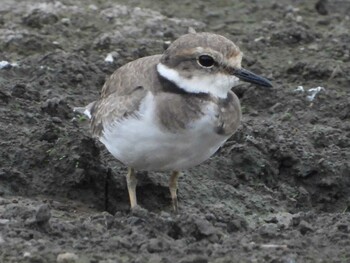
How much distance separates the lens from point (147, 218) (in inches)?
300

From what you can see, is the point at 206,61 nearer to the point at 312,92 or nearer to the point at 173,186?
the point at 173,186

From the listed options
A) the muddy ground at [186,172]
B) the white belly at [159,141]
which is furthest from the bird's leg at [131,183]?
the white belly at [159,141]

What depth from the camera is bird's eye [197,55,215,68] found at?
8.13 meters

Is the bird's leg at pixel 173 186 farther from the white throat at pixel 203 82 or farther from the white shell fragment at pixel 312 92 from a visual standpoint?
the white shell fragment at pixel 312 92

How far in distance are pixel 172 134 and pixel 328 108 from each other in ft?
10.1

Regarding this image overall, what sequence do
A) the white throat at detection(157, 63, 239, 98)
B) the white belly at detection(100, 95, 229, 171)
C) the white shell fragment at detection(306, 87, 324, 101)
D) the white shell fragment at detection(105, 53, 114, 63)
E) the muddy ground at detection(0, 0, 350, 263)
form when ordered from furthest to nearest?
the white shell fragment at detection(105, 53, 114, 63) → the white shell fragment at detection(306, 87, 324, 101) → the white throat at detection(157, 63, 239, 98) → the white belly at detection(100, 95, 229, 171) → the muddy ground at detection(0, 0, 350, 263)

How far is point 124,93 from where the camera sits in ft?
27.5

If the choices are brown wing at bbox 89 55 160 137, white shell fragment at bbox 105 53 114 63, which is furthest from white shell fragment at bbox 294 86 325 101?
brown wing at bbox 89 55 160 137

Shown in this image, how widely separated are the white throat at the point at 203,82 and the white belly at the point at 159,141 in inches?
8.7

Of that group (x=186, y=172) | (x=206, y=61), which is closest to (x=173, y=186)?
(x=186, y=172)

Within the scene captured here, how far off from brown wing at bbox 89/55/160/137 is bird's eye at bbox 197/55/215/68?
350 mm

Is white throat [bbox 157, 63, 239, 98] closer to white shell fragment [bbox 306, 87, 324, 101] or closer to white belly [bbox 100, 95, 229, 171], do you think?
white belly [bbox 100, 95, 229, 171]

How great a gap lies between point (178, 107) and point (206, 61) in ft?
1.40

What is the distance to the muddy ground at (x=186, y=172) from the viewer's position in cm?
723
